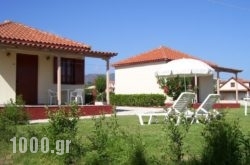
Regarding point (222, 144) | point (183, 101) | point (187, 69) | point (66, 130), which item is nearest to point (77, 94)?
point (187, 69)

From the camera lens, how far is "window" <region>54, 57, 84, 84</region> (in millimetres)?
21984

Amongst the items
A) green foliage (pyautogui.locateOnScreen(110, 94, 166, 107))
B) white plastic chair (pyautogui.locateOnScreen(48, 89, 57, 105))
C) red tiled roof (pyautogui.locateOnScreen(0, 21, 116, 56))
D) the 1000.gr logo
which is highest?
red tiled roof (pyautogui.locateOnScreen(0, 21, 116, 56))

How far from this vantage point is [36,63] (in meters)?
20.8

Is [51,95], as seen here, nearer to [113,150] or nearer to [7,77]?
[7,77]

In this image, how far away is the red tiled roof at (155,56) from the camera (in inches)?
1302

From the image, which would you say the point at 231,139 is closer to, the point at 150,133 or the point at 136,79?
the point at 150,133

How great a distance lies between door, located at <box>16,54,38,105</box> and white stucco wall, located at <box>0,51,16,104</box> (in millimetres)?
355

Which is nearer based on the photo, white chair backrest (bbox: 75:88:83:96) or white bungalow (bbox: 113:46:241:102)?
white chair backrest (bbox: 75:88:83:96)

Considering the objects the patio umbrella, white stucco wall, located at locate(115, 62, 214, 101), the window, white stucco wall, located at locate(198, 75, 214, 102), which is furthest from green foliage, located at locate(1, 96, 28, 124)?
white stucco wall, located at locate(198, 75, 214, 102)

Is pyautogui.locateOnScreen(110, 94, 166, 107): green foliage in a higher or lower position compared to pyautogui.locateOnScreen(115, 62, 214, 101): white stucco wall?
lower

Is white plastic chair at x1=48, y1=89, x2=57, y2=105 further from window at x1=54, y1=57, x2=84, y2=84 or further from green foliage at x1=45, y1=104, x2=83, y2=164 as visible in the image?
green foliage at x1=45, y1=104, x2=83, y2=164

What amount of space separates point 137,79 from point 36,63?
1535 cm

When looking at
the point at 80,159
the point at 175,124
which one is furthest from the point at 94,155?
the point at 175,124

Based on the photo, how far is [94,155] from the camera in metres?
7.13
